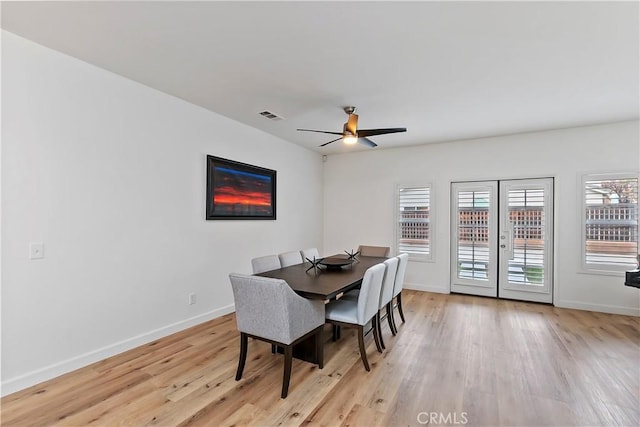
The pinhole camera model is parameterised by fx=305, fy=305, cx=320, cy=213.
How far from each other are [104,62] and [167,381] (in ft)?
9.29

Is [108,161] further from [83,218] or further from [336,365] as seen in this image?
[336,365]

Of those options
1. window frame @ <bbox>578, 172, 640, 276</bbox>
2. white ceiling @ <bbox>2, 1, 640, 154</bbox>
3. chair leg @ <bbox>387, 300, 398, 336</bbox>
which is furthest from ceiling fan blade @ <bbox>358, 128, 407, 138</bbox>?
window frame @ <bbox>578, 172, 640, 276</bbox>

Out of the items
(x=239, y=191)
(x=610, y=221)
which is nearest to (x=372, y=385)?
(x=239, y=191)

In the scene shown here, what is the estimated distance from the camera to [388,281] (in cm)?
321

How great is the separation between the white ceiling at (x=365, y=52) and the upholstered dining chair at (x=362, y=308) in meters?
1.90

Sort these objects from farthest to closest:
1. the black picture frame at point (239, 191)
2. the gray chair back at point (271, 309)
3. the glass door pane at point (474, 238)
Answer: the glass door pane at point (474, 238) → the black picture frame at point (239, 191) → the gray chair back at point (271, 309)

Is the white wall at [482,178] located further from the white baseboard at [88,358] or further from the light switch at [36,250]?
the light switch at [36,250]

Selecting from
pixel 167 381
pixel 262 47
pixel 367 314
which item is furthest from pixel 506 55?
pixel 167 381

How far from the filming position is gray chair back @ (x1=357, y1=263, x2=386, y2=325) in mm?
2634

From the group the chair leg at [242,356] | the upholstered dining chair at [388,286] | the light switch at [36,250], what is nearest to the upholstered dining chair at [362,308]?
the upholstered dining chair at [388,286]

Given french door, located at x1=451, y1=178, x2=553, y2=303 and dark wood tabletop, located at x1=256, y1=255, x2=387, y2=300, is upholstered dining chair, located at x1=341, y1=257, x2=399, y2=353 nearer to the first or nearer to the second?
dark wood tabletop, located at x1=256, y1=255, x2=387, y2=300

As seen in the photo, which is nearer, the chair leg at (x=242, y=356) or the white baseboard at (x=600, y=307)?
the chair leg at (x=242, y=356)

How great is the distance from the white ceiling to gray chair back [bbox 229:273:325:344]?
73.5 inches

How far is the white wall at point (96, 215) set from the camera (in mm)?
2365
